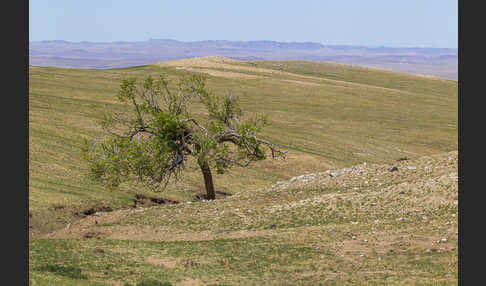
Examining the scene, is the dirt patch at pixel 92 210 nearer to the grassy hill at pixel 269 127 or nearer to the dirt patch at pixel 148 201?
the grassy hill at pixel 269 127

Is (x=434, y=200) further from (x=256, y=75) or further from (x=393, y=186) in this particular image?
(x=256, y=75)

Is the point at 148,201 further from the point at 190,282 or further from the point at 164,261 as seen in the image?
the point at 190,282

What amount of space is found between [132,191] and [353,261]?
1049 inches

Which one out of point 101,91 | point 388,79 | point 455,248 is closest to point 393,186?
point 455,248

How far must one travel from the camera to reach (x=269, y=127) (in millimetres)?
86625

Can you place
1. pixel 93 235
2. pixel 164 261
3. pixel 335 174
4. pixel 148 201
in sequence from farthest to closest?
pixel 148 201
pixel 335 174
pixel 93 235
pixel 164 261

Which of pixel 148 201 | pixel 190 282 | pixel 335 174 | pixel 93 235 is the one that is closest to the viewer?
pixel 190 282

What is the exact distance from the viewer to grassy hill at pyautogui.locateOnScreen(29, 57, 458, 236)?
4281cm

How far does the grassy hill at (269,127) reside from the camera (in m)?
42.8

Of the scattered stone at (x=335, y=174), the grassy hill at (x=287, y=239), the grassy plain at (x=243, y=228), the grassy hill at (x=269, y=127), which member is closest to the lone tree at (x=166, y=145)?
the grassy plain at (x=243, y=228)

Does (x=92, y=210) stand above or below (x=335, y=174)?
below

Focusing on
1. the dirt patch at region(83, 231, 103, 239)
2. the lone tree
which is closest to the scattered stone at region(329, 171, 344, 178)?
the lone tree

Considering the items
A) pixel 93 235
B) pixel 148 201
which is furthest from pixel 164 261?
pixel 148 201

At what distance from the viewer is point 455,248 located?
21953mm
